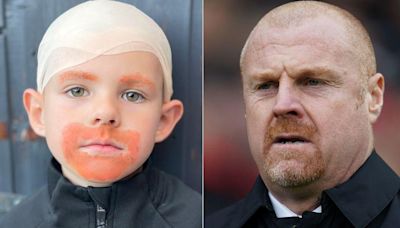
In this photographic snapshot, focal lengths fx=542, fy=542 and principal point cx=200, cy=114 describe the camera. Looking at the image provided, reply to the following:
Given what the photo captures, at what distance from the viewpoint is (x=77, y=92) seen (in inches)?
66.3

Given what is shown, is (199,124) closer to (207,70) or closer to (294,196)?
(207,70)

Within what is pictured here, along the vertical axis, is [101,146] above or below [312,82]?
below

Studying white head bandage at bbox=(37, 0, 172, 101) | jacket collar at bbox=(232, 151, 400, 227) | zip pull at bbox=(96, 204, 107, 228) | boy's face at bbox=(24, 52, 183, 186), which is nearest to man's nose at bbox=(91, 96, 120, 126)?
boy's face at bbox=(24, 52, 183, 186)

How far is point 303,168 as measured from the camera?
1.59m

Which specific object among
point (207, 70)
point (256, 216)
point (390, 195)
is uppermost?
point (207, 70)

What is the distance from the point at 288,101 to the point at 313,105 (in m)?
0.07

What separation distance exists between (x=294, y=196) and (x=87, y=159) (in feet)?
2.12

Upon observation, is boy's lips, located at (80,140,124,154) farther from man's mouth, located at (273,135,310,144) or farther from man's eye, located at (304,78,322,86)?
man's eye, located at (304,78,322,86)

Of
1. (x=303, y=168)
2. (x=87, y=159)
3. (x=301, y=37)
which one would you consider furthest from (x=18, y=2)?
(x=303, y=168)

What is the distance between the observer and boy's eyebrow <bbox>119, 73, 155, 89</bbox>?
5.45 feet

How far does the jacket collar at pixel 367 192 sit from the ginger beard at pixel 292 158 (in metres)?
0.08

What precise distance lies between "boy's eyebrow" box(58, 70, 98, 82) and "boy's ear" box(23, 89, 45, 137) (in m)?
0.15

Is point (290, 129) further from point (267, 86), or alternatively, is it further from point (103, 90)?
point (103, 90)

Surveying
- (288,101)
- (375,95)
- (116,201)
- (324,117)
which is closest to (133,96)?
(116,201)
